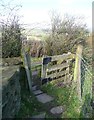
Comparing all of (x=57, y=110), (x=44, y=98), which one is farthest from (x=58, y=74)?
(x=57, y=110)

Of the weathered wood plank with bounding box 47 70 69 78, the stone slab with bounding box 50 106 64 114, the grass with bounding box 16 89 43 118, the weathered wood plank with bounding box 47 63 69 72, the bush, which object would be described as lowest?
the stone slab with bounding box 50 106 64 114

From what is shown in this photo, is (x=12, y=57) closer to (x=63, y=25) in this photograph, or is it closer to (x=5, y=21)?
(x=5, y=21)

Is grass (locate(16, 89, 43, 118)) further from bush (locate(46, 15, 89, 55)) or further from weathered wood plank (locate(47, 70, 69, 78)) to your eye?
bush (locate(46, 15, 89, 55))

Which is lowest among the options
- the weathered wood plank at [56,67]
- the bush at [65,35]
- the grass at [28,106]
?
the grass at [28,106]

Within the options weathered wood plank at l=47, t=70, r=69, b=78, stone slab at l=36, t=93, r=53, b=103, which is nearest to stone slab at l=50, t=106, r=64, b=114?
stone slab at l=36, t=93, r=53, b=103

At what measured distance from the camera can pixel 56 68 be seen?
7.88 metres

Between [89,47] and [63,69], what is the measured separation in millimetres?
3170

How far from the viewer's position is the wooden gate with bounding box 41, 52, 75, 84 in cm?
740

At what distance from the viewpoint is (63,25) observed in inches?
445

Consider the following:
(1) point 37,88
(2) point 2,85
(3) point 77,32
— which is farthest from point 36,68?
(2) point 2,85

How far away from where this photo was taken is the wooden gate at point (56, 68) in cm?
740

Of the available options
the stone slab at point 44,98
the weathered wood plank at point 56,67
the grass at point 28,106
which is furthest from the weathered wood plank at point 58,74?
the grass at point 28,106

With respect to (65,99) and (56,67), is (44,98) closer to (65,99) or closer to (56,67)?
(65,99)

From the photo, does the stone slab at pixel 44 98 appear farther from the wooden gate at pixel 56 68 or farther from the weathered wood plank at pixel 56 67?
the weathered wood plank at pixel 56 67
